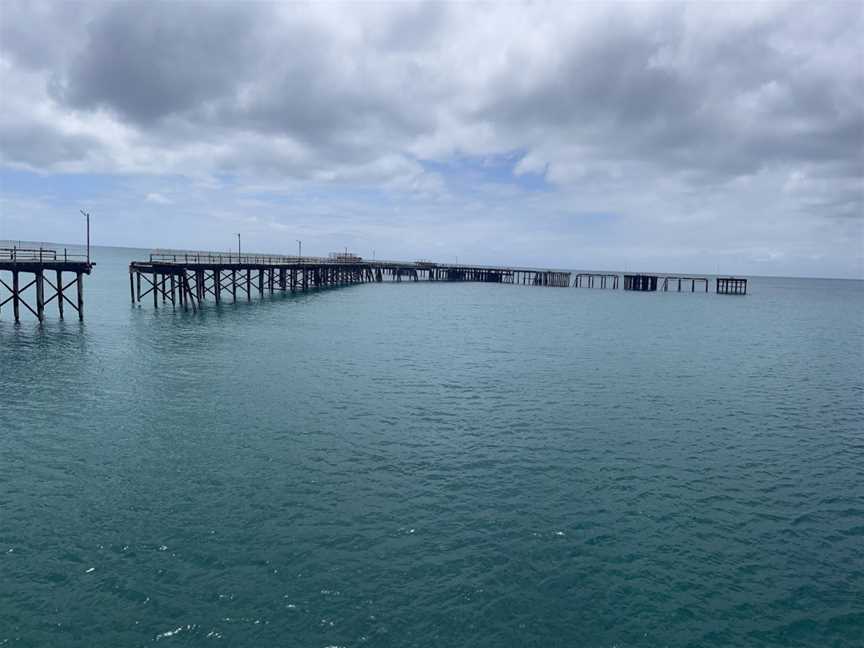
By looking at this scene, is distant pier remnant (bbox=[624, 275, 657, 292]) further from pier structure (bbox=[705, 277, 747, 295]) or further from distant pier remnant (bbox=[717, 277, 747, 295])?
distant pier remnant (bbox=[717, 277, 747, 295])

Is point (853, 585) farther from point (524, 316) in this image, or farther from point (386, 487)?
point (524, 316)

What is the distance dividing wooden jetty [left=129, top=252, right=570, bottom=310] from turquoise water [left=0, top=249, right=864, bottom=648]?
94.5ft

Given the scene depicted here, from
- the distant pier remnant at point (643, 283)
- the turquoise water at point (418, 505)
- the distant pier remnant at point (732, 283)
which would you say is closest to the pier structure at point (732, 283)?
the distant pier remnant at point (732, 283)

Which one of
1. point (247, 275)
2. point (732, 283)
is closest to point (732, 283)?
point (732, 283)

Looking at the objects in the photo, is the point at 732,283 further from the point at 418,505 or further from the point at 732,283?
the point at 418,505

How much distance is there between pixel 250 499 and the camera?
15781 mm

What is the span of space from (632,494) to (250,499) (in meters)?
11.7

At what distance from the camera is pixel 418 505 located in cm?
1589

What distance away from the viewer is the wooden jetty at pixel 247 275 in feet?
204

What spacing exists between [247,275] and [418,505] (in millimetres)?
61967

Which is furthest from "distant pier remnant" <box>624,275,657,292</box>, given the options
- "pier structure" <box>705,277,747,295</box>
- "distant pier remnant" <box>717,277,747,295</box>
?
"distant pier remnant" <box>717,277,747,295</box>

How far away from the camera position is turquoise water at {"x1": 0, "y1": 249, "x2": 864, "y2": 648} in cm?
1127

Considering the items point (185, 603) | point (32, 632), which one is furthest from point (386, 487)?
point (32, 632)

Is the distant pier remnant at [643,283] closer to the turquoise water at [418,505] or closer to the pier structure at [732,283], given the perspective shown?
the pier structure at [732,283]
